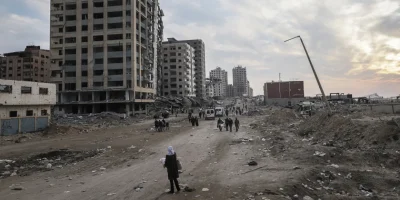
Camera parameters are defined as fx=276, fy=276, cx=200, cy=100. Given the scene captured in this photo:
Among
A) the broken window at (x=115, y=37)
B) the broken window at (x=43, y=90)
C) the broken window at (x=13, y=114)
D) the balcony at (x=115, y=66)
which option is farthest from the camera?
the broken window at (x=115, y=37)

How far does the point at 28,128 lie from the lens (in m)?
31.2

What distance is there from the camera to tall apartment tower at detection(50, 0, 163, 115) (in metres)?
60.1

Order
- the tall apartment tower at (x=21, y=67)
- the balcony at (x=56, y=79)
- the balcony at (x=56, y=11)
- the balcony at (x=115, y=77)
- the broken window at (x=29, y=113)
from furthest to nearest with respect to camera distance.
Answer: the tall apartment tower at (x=21, y=67) → the balcony at (x=56, y=11) → the balcony at (x=56, y=79) → the balcony at (x=115, y=77) → the broken window at (x=29, y=113)

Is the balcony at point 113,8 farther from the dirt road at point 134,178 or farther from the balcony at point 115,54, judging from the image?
the dirt road at point 134,178

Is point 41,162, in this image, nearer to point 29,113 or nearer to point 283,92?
point 29,113

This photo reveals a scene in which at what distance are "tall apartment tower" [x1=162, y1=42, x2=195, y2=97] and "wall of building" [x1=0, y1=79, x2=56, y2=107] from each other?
73340 mm

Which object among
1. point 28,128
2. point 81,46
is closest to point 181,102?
point 81,46

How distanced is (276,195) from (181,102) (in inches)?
3115

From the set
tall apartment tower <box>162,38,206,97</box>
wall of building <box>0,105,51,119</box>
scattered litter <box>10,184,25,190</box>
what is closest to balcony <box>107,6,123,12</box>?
wall of building <box>0,105,51,119</box>

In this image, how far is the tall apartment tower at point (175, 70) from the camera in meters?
108

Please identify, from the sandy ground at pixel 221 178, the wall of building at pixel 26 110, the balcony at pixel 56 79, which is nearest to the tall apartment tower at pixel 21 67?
the balcony at pixel 56 79

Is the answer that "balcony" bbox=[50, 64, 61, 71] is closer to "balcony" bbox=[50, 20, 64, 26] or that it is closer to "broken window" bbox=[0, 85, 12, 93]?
"balcony" bbox=[50, 20, 64, 26]

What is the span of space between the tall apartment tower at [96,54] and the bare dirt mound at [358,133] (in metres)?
45.5

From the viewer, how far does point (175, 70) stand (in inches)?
4304
